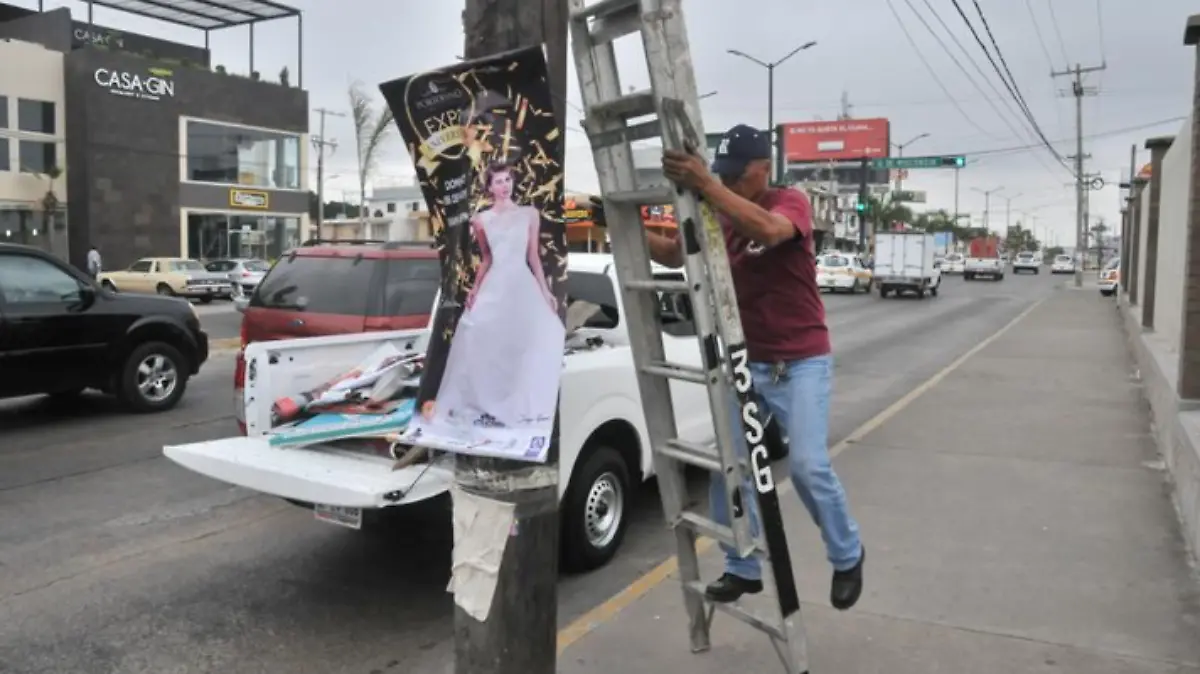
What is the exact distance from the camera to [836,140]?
90500mm

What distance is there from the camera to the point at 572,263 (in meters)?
6.38

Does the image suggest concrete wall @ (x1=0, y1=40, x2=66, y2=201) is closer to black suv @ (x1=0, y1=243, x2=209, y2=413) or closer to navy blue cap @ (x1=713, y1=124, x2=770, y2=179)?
black suv @ (x1=0, y1=243, x2=209, y2=413)

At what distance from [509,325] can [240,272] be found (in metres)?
31.3

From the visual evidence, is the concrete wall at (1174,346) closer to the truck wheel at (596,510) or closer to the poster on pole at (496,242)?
the truck wheel at (596,510)

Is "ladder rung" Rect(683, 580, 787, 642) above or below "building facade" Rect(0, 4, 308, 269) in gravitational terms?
below

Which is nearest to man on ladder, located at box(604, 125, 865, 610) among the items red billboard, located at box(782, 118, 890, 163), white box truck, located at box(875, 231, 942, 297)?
white box truck, located at box(875, 231, 942, 297)

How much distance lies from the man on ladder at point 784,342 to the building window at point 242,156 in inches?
1651

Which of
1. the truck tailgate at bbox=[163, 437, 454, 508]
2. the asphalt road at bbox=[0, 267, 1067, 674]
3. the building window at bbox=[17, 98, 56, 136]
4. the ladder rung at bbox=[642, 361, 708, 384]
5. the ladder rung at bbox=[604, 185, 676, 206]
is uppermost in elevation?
the building window at bbox=[17, 98, 56, 136]

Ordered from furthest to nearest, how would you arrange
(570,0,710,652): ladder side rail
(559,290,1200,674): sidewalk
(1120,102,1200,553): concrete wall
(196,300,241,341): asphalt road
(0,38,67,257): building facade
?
1. (0,38,67,257): building facade
2. (196,300,241,341): asphalt road
3. (1120,102,1200,553): concrete wall
4. (559,290,1200,674): sidewalk
5. (570,0,710,652): ladder side rail

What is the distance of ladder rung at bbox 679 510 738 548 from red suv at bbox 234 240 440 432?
3.94 m

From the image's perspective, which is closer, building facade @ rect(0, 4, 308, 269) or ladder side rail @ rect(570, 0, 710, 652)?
ladder side rail @ rect(570, 0, 710, 652)

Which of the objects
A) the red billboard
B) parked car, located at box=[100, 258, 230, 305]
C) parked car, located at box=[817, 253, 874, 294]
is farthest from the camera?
the red billboard

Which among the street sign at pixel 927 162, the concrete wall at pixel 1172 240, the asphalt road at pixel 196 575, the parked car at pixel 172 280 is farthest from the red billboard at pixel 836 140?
the asphalt road at pixel 196 575

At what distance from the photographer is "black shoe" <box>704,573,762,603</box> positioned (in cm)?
369
